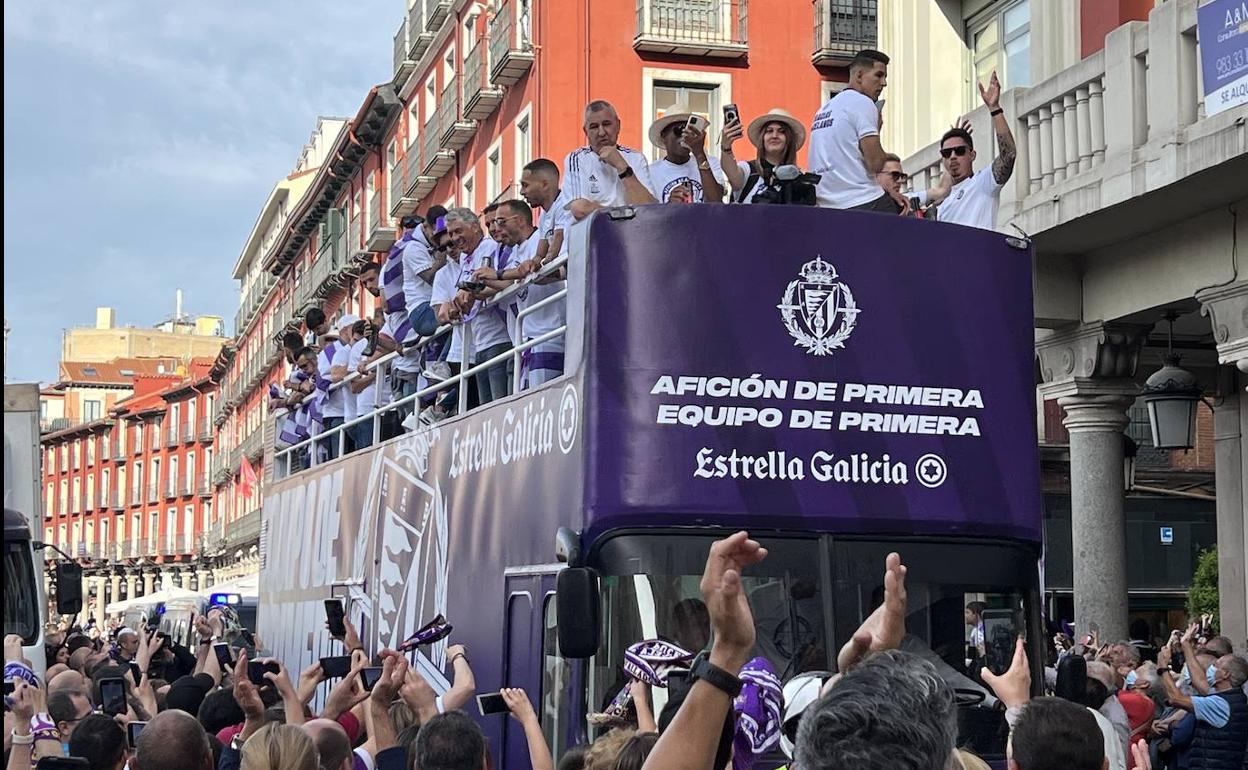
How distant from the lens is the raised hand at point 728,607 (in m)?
3.25

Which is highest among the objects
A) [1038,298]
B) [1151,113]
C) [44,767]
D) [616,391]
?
[1151,113]

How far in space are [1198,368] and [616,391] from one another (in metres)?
9.50

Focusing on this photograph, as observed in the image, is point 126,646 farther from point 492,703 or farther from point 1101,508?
point 492,703

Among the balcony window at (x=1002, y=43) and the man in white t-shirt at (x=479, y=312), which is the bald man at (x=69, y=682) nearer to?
the man in white t-shirt at (x=479, y=312)

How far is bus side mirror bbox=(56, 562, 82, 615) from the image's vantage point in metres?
12.8

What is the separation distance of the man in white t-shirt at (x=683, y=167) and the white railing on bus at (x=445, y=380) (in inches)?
41.8

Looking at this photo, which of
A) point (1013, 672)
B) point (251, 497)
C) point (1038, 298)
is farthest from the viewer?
point (251, 497)

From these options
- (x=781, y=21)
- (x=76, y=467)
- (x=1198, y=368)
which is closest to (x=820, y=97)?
(x=781, y=21)

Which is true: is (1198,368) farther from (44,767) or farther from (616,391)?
(44,767)

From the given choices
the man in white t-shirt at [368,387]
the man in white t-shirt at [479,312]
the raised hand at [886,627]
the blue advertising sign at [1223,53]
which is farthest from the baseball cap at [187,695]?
the blue advertising sign at [1223,53]

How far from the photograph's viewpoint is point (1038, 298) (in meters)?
14.1

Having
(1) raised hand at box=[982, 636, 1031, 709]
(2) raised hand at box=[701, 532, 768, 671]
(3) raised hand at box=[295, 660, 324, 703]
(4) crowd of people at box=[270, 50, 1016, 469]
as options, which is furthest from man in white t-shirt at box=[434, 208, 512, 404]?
(2) raised hand at box=[701, 532, 768, 671]

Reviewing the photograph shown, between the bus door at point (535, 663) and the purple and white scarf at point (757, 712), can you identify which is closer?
the purple and white scarf at point (757, 712)

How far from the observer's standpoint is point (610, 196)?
401 inches
